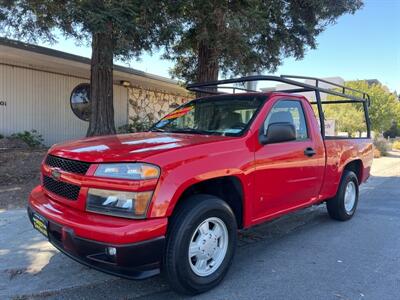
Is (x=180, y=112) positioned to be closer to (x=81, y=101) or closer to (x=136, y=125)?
(x=81, y=101)

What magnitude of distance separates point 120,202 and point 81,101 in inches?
502

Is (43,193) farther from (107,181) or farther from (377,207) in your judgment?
(377,207)

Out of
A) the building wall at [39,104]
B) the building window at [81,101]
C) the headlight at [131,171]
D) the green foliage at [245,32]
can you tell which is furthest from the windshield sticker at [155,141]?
the building window at [81,101]

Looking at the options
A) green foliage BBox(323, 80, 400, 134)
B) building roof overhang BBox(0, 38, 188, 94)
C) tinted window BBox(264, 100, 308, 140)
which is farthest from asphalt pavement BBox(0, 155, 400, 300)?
green foliage BBox(323, 80, 400, 134)

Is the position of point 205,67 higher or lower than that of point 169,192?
higher

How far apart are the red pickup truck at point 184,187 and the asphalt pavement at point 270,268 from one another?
46 cm

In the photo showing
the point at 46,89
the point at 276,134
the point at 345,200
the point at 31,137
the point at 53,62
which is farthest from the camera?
the point at 46,89

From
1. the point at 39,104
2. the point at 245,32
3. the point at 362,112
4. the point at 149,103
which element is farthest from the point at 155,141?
the point at 362,112

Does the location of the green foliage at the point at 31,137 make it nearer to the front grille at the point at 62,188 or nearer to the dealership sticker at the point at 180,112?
the dealership sticker at the point at 180,112

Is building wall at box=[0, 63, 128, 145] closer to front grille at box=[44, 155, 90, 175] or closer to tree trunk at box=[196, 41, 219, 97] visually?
tree trunk at box=[196, 41, 219, 97]

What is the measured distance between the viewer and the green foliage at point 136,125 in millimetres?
15906

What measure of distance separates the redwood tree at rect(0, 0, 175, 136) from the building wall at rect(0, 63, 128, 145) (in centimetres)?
409

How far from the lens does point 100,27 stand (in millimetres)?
6621

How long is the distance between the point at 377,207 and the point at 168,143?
18.4ft
